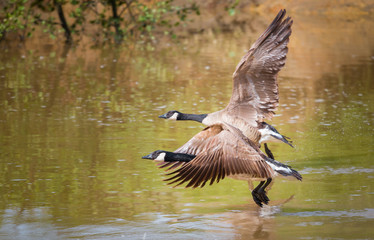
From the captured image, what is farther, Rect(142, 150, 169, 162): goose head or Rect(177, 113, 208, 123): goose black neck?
Rect(177, 113, 208, 123): goose black neck

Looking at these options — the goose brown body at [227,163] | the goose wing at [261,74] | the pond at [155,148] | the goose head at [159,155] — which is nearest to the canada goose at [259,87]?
the goose wing at [261,74]

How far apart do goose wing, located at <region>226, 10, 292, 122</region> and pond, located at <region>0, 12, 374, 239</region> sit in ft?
2.81

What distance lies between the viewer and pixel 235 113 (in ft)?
26.6

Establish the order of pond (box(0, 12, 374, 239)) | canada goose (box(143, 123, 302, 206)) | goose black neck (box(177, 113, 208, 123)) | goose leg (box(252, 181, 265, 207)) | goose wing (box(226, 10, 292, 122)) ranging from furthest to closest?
goose black neck (box(177, 113, 208, 123)) → goose wing (box(226, 10, 292, 122)) → goose leg (box(252, 181, 265, 207)) → pond (box(0, 12, 374, 239)) → canada goose (box(143, 123, 302, 206))

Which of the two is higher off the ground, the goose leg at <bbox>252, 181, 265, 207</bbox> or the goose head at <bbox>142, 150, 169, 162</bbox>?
the goose head at <bbox>142, 150, 169, 162</bbox>

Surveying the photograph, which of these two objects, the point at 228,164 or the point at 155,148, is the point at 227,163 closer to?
the point at 228,164

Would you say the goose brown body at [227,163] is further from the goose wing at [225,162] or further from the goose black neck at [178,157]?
the goose black neck at [178,157]

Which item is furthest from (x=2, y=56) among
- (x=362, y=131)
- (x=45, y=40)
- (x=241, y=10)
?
(x=241, y=10)

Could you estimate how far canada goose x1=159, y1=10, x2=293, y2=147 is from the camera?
780cm

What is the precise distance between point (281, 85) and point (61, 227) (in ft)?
28.2

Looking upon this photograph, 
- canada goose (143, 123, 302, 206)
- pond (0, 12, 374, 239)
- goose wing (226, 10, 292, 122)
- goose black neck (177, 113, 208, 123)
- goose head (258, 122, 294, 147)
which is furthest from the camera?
goose black neck (177, 113, 208, 123)

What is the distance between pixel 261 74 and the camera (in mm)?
7992

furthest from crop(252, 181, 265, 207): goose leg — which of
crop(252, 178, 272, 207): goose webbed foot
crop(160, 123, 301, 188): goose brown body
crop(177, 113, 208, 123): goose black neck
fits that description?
crop(177, 113, 208, 123): goose black neck

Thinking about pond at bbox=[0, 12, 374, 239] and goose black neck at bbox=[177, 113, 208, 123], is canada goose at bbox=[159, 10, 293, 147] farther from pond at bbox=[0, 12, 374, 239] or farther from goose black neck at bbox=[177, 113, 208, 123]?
pond at bbox=[0, 12, 374, 239]
